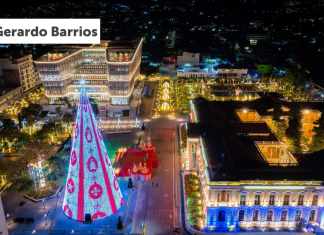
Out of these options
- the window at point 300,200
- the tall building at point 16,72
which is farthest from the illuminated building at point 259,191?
the tall building at point 16,72

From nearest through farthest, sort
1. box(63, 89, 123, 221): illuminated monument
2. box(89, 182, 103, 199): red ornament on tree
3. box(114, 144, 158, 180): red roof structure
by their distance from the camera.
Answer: box(63, 89, 123, 221): illuminated monument → box(89, 182, 103, 199): red ornament on tree → box(114, 144, 158, 180): red roof structure

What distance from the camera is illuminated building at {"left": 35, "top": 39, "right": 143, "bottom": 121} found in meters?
94.2

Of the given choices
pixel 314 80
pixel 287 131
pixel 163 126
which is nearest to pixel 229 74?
pixel 314 80

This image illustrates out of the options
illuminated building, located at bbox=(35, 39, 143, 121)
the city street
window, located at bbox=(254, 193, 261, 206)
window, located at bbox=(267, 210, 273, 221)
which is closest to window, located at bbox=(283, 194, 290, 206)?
window, located at bbox=(267, 210, 273, 221)

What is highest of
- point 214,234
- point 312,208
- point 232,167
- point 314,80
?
point 314,80

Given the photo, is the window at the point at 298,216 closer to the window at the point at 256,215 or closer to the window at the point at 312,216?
the window at the point at 312,216

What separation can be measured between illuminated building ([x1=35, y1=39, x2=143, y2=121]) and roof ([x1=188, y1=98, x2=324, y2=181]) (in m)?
23.3

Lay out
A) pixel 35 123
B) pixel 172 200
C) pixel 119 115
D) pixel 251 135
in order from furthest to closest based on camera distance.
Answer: pixel 119 115
pixel 35 123
pixel 251 135
pixel 172 200

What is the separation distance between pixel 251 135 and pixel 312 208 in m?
18.1

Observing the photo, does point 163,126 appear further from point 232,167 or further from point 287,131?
point 232,167

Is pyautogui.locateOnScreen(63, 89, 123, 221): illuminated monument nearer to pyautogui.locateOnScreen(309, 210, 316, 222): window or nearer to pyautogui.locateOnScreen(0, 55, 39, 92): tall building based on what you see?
pyautogui.locateOnScreen(309, 210, 316, 222): window

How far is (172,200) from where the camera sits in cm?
5788

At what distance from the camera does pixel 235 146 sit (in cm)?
6103

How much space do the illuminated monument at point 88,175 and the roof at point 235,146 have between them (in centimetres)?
1492
